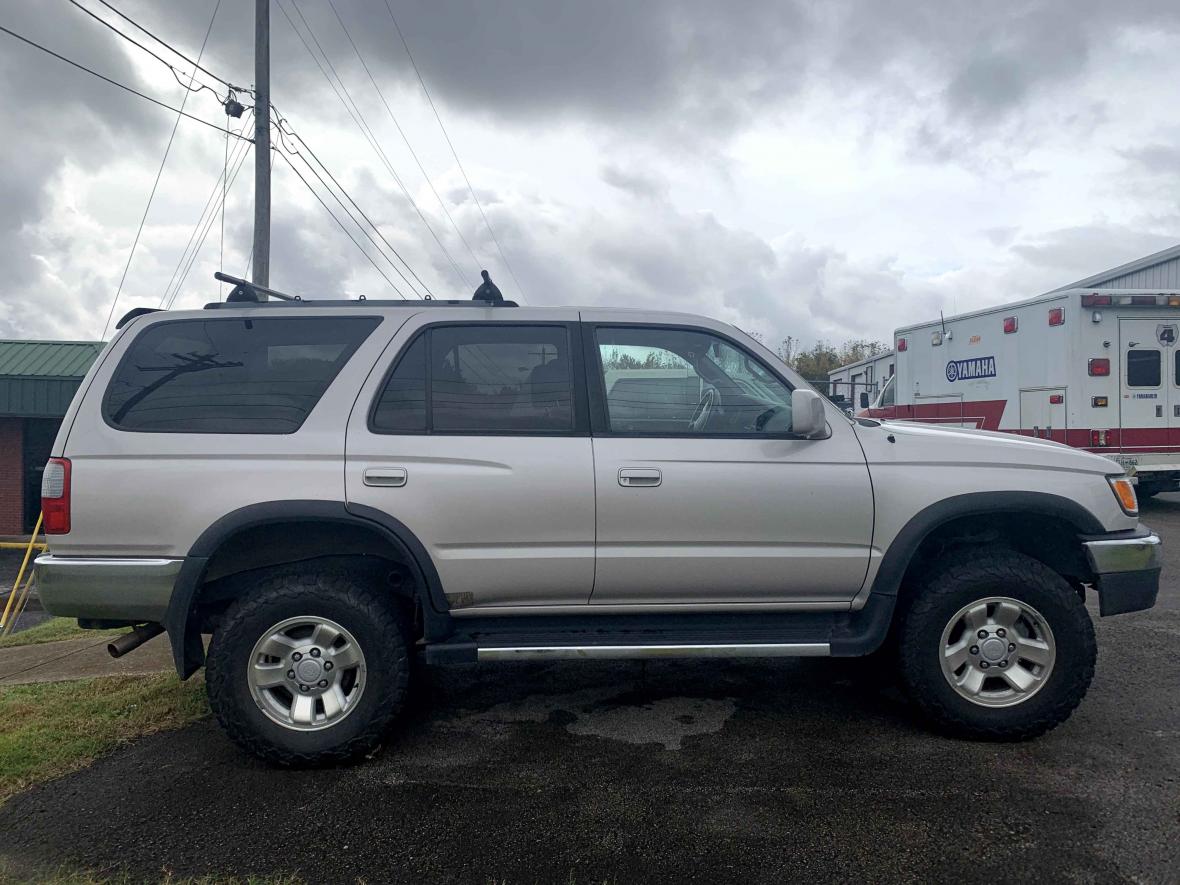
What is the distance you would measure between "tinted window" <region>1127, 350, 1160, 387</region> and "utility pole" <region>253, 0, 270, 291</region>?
1133 cm

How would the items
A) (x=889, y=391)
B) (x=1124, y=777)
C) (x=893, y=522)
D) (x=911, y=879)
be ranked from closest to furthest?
(x=911, y=879)
(x=1124, y=777)
(x=893, y=522)
(x=889, y=391)

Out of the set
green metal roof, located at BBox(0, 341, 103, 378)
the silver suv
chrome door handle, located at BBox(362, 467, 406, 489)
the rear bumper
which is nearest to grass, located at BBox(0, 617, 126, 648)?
the rear bumper

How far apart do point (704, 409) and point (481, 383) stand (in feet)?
3.44

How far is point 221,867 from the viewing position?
2.80 metres

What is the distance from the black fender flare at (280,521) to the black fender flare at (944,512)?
6.59 ft

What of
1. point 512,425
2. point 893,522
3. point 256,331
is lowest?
point 893,522

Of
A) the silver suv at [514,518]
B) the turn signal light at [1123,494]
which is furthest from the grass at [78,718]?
the turn signal light at [1123,494]

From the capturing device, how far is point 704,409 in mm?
3838

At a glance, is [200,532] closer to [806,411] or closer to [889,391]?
[806,411]

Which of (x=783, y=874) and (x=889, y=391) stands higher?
(x=889, y=391)

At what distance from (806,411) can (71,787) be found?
3.54 m

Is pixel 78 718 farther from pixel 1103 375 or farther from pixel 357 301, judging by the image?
pixel 1103 375

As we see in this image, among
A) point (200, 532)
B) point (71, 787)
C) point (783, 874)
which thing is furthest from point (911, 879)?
point (71, 787)

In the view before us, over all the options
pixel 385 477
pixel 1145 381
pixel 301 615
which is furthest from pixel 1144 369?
pixel 301 615
